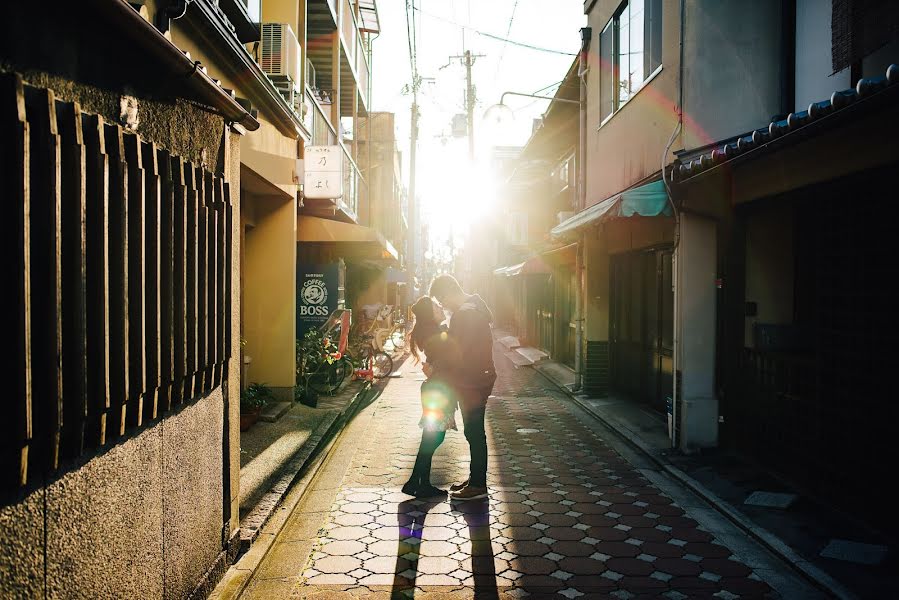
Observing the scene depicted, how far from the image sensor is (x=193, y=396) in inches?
177

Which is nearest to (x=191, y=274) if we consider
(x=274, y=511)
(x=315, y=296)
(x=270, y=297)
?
(x=274, y=511)

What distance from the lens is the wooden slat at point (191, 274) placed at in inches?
166

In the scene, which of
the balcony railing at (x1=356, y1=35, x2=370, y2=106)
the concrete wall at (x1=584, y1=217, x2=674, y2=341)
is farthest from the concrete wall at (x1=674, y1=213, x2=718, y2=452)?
the balcony railing at (x1=356, y1=35, x2=370, y2=106)

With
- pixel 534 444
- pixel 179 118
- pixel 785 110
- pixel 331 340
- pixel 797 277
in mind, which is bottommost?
pixel 534 444

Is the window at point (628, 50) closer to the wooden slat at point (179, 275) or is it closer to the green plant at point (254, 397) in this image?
the green plant at point (254, 397)

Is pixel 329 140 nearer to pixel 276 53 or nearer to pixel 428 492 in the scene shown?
pixel 276 53

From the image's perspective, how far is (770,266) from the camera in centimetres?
870

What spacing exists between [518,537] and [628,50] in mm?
9599

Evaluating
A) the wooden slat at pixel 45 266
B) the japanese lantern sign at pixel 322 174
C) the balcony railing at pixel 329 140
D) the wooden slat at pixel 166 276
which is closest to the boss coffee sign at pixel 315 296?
the balcony railing at pixel 329 140

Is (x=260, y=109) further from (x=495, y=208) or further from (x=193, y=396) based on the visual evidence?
(x=495, y=208)

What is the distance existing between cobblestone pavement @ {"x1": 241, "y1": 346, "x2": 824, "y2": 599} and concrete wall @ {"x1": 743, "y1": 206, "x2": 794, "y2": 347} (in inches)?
104

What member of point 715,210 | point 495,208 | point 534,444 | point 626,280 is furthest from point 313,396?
point 495,208

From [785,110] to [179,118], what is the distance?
24.9 ft

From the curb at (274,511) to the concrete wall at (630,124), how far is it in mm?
6539
